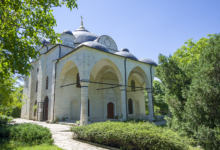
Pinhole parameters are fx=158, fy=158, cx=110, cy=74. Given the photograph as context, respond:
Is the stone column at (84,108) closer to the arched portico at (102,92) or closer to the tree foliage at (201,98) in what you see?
the arched portico at (102,92)

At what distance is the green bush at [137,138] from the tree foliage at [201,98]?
40cm

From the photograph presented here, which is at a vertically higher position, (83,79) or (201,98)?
(83,79)

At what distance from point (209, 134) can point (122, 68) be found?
9047 millimetres

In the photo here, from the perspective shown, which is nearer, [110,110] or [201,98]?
[201,98]

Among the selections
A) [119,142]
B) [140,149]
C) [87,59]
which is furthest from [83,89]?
[140,149]

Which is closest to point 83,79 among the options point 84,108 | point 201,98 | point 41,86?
point 84,108

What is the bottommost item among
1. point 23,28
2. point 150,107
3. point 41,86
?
point 150,107

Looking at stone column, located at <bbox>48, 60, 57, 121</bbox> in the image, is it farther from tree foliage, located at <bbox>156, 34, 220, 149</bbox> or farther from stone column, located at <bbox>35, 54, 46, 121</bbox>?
tree foliage, located at <bbox>156, 34, 220, 149</bbox>

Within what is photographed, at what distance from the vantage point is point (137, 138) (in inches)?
169

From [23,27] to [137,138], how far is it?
4487mm

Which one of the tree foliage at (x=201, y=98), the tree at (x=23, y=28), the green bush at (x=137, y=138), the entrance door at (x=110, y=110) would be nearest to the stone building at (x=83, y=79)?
the entrance door at (x=110, y=110)

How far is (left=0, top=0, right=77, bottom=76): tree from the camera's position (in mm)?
4094

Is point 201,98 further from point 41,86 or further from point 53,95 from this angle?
point 41,86

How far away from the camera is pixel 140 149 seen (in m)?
4.31
